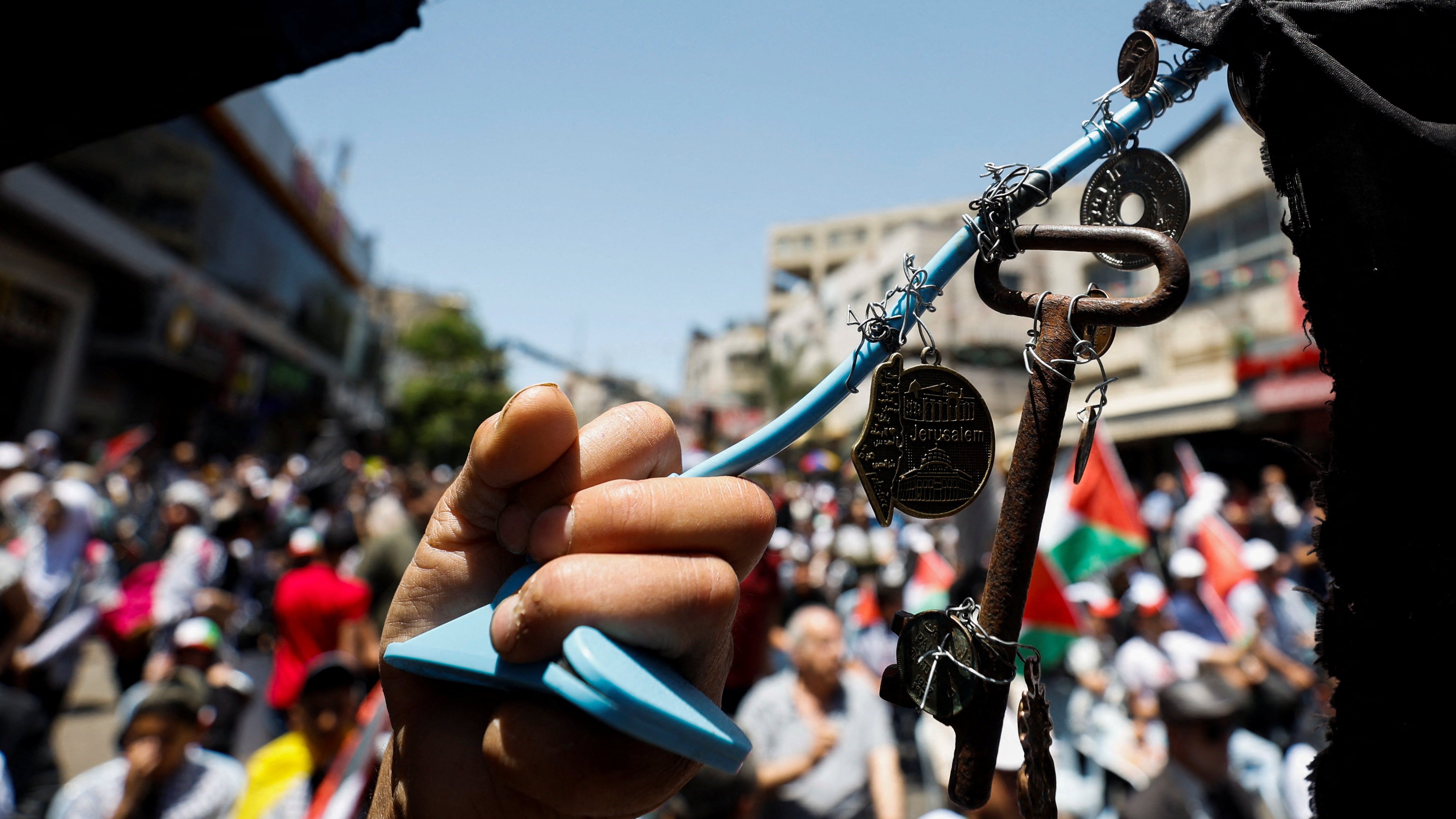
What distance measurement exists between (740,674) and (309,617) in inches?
110

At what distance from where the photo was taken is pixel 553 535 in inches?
32.8

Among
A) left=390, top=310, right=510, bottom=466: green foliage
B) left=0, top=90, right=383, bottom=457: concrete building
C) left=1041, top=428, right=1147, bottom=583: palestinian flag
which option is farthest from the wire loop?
left=390, top=310, right=510, bottom=466: green foliage

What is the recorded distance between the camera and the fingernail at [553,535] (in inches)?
32.4

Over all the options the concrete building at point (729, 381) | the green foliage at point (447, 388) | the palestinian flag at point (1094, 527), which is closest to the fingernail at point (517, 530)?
the palestinian flag at point (1094, 527)

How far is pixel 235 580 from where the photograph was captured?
7.55m

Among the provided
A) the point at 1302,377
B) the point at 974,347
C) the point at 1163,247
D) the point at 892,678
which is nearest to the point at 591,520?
the point at 892,678

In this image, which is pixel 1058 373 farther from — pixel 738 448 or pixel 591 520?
pixel 591 520

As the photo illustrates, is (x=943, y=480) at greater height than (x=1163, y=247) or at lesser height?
lesser

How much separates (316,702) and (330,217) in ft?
110

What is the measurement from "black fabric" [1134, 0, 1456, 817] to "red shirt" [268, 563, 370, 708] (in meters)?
5.35

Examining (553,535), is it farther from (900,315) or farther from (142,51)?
(142,51)

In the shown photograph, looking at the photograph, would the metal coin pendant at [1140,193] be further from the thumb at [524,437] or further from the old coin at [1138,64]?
the thumb at [524,437]

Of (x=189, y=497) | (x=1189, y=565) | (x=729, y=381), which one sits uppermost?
(x=729, y=381)

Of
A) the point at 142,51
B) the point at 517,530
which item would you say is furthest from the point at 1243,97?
the point at 142,51
